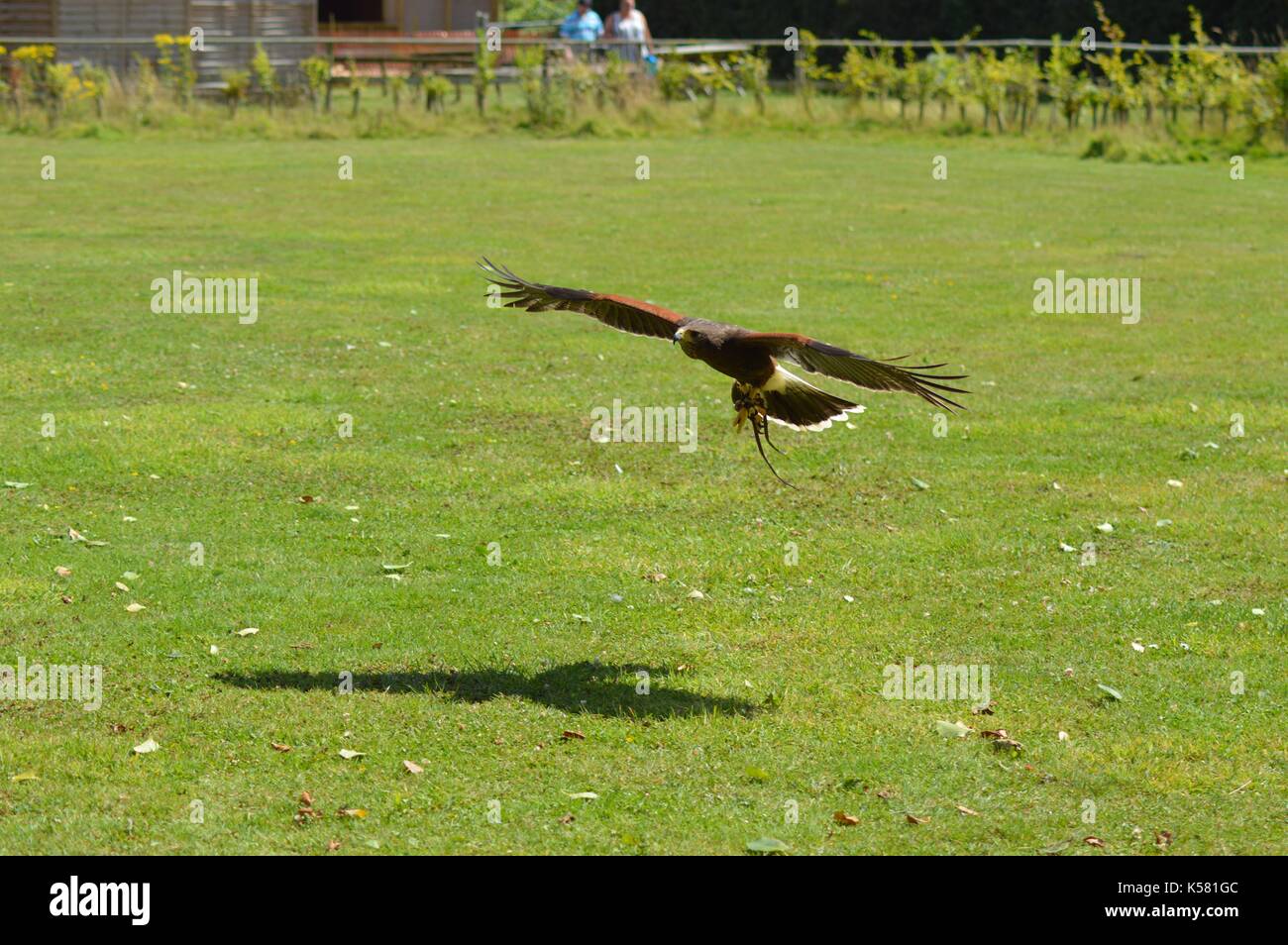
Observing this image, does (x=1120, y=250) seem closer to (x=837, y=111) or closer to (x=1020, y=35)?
(x=837, y=111)

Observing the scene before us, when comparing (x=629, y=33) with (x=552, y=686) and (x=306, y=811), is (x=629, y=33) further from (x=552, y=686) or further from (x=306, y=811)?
(x=306, y=811)

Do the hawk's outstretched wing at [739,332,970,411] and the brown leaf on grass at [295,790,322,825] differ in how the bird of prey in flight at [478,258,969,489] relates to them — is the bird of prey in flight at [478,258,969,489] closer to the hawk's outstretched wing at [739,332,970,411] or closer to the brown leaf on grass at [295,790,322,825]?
the hawk's outstretched wing at [739,332,970,411]

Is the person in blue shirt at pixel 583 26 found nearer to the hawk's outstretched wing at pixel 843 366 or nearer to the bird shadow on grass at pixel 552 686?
the hawk's outstretched wing at pixel 843 366

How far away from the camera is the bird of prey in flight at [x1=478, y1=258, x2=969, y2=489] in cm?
783

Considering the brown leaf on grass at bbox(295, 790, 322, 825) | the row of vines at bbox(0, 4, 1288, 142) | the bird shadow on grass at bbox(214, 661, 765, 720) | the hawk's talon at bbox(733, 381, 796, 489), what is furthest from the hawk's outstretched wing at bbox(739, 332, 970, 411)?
the row of vines at bbox(0, 4, 1288, 142)

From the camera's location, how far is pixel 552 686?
838cm

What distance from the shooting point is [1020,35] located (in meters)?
50.2

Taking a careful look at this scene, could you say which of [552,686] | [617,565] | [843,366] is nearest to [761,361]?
[843,366]

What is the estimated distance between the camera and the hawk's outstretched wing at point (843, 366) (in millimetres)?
7688

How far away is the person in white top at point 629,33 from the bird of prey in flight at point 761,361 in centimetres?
3092

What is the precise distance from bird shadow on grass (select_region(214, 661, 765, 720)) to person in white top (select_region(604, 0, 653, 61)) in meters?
32.5
